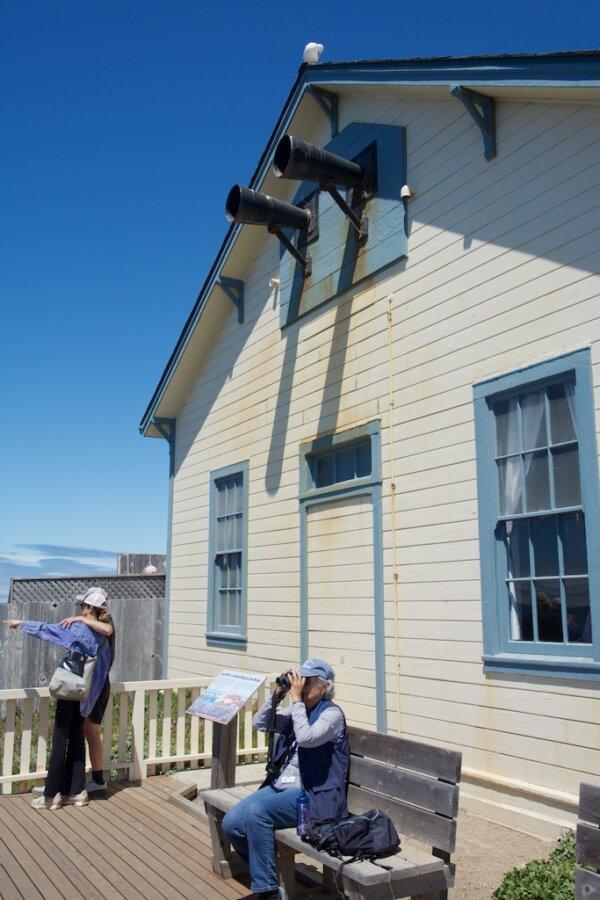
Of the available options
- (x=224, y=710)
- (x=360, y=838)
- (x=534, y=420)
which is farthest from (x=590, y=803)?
(x=534, y=420)

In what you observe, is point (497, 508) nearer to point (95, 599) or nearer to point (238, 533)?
point (95, 599)

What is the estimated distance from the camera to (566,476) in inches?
235

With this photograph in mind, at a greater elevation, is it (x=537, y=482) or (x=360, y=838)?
(x=537, y=482)

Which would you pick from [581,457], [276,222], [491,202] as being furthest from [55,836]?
[276,222]

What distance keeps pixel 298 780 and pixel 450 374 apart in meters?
3.73

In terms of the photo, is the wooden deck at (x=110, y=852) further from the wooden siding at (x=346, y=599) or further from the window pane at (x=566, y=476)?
the window pane at (x=566, y=476)

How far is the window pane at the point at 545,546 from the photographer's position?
19.8ft

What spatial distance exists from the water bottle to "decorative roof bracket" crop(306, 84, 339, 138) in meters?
7.30

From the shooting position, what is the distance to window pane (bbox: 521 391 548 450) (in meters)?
6.19

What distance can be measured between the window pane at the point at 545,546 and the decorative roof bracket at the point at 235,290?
6.21m

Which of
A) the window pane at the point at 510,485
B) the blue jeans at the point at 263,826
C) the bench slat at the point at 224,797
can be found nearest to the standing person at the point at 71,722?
the bench slat at the point at 224,797

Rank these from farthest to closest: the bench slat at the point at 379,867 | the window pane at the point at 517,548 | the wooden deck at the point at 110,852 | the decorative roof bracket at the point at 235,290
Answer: the decorative roof bracket at the point at 235,290 → the window pane at the point at 517,548 → the wooden deck at the point at 110,852 → the bench slat at the point at 379,867

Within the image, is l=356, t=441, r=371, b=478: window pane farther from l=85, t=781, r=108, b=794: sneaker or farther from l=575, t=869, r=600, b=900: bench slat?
l=575, t=869, r=600, b=900: bench slat

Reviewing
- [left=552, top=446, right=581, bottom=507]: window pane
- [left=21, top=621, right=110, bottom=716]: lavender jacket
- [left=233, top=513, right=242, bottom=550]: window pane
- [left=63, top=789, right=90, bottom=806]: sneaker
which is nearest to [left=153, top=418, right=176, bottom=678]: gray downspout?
[left=233, top=513, right=242, bottom=550]: window pane
